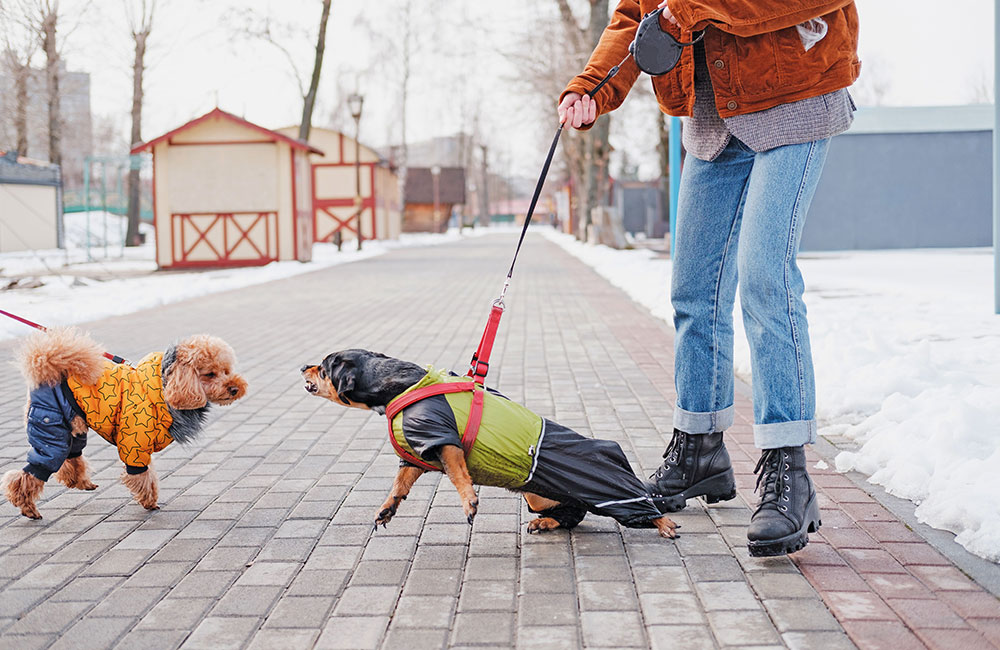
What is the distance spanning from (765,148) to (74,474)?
2.85 metres

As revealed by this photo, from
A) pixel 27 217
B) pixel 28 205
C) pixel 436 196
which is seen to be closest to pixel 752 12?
pixel 28 205

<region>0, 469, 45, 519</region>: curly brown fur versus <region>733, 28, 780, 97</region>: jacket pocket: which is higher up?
<region>733, 28, 780, 97</region>: jacket pocket

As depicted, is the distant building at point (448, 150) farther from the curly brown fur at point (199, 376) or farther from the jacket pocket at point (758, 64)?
the jacket pocket at point (758, 64)

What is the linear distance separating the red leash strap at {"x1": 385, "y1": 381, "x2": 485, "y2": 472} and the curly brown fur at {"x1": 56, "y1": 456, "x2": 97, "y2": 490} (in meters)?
1.53

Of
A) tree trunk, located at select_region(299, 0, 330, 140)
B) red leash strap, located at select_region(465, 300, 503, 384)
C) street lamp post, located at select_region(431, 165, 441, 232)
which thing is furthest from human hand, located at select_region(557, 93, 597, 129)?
street lamp post, located at select_region(431, 165, 441, 232)

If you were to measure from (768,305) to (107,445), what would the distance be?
3.46 meters

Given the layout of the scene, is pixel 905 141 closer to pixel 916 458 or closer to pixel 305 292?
pixel 305 292

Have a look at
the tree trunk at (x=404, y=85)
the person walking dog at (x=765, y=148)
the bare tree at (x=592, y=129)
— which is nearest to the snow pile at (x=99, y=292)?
the person walking dog at (x=765, y=148)

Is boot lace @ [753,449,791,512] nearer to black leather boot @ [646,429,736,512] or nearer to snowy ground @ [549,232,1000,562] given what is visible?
black leather boot @ [646,429,736,512]

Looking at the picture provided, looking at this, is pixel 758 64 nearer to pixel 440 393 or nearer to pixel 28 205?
pixel 440 393

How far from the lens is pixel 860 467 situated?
14.1 ft

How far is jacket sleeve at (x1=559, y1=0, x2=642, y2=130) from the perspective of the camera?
11.6ft

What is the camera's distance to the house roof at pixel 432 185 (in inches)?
2771

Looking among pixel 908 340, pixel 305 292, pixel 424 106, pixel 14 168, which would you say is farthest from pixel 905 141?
pixel 424 106
